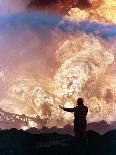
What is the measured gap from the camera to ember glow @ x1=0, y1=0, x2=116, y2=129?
46.6 m

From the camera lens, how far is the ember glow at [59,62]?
153 ft

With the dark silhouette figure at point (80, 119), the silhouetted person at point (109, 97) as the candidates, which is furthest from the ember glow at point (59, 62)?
the dark silhouette figure at point (80, 119)

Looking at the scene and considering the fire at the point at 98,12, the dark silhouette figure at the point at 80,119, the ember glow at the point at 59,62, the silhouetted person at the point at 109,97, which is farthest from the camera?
the fire at the point at 98,12

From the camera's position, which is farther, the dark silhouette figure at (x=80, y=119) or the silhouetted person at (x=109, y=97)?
the silhouetted person at (x=109, y=97)

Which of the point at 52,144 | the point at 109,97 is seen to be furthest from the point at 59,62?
the point at 52,144

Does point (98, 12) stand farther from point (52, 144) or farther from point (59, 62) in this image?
point (52, 144)

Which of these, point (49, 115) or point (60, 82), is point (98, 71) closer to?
point (60, 82)

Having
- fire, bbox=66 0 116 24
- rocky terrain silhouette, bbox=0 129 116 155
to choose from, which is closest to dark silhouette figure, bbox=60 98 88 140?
rocky terrain silhouette, bbox=0 129 116 155

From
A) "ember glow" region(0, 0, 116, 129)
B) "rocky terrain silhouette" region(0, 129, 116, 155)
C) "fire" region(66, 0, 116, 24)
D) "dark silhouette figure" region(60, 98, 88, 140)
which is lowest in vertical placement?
"rocky terrain silhouette" region(0, 129, 116, 155)

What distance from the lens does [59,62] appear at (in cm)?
5078

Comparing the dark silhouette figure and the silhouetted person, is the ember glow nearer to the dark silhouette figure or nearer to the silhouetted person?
the silhouetted person

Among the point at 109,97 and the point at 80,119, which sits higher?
the point at 109,97

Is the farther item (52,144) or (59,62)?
(59,62)

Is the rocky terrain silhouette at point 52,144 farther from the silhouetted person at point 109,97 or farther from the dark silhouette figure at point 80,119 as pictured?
the silhouetted person at point 109,97
